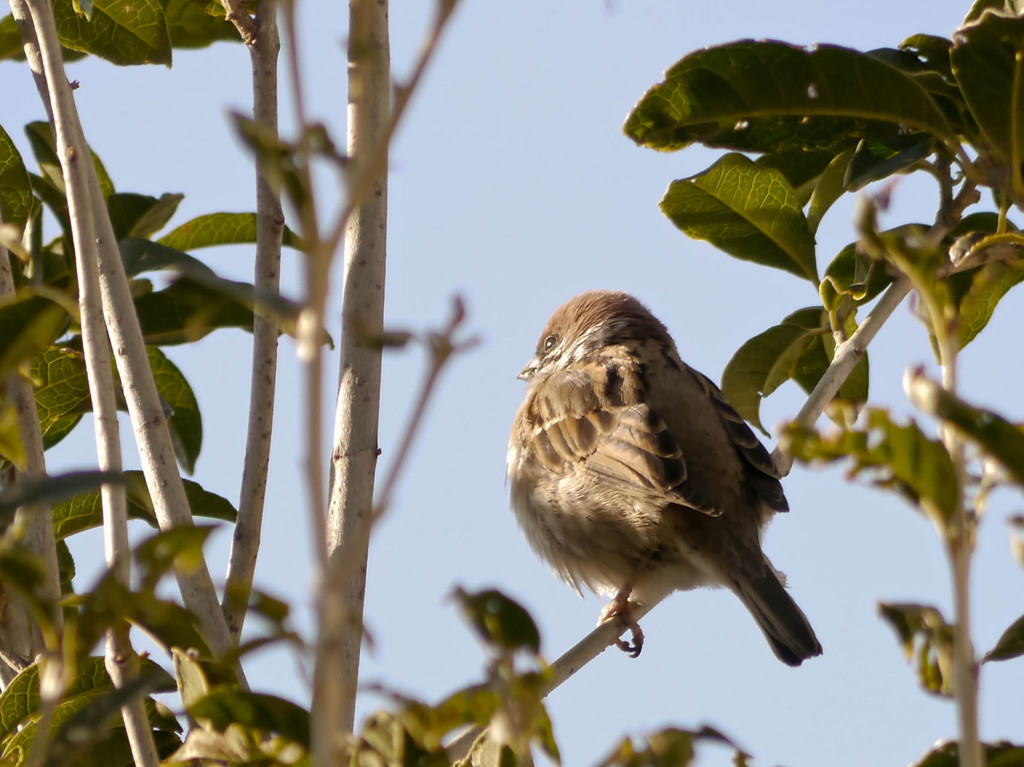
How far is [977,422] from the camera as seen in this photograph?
3.33ft

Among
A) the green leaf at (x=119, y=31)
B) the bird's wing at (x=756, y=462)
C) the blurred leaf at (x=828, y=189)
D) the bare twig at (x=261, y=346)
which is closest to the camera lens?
the bare twig at (x=261, y=346)

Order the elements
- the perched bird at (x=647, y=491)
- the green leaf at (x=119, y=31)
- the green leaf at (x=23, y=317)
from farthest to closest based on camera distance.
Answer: the perched bird at (x=647, y=491) < the green leaf at (x=119, y=31) < the green leaf at (x=23, y=317)

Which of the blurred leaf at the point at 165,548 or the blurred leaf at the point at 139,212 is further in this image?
the blurred leaf at the point at 139,212

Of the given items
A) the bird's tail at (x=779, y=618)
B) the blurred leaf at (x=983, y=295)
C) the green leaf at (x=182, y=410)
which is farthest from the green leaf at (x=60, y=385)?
the bird's tail at (x=779, y=618)

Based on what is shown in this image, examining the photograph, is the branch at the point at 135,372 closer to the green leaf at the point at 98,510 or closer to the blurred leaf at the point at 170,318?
the blurred leaf at the point at 170,318

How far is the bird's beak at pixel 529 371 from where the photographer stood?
5980mm

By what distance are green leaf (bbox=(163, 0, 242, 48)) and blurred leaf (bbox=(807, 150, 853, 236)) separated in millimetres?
1558

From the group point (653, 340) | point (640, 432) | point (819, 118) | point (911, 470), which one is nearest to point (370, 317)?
point (819, 118)

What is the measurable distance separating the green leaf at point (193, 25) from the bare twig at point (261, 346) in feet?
1.89

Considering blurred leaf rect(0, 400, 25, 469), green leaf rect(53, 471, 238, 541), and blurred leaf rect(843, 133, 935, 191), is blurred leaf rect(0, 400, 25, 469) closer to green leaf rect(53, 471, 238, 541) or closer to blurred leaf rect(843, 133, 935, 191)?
green leaf rect(53, 471, 238, 541)

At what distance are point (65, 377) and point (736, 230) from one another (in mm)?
1722

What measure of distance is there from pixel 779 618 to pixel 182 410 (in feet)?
6.40

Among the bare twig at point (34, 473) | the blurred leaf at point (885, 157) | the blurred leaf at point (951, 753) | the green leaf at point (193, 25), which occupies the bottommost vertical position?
the blurred leaf at point (951, 753)

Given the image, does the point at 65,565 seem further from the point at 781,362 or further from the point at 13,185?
the point at 781,362
